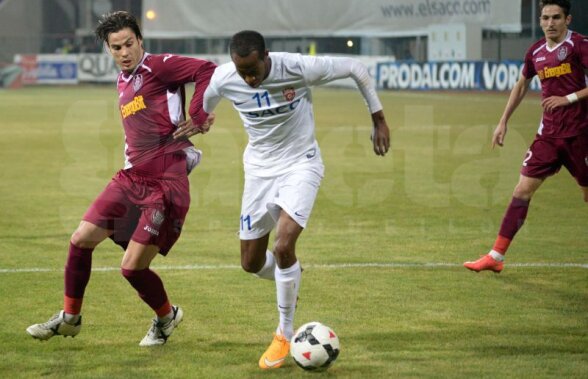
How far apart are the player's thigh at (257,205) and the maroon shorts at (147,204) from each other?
0.39 meters

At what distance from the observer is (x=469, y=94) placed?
32906mm

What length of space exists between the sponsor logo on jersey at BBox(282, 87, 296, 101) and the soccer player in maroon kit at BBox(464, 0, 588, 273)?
289 cm

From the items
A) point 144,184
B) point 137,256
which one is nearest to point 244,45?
point 144,184

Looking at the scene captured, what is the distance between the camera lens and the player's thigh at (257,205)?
6.30 metres

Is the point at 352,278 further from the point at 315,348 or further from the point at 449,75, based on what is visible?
the point at 449,75

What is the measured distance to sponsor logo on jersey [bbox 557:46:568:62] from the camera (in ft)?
27.8

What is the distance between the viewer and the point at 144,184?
6.33 metres

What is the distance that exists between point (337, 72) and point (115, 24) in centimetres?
141

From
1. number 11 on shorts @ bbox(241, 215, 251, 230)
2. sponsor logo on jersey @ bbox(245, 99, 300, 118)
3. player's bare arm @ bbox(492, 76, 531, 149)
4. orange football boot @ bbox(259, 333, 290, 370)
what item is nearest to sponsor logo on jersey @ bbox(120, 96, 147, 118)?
sponsor logo on jersey @ bbox(245, 99, 300, 118)

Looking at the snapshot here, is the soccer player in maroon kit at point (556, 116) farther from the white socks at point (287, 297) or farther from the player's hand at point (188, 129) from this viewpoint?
the player's hand at point (188, 129)

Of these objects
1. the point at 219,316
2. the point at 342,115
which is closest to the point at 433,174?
the point at 219,316

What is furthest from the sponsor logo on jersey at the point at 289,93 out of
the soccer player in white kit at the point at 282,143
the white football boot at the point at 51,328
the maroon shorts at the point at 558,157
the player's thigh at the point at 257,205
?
the maroon shorts at the point at 558,157

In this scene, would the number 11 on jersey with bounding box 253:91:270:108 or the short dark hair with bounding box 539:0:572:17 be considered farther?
the short dark hair with bounding box 539:0:572:17

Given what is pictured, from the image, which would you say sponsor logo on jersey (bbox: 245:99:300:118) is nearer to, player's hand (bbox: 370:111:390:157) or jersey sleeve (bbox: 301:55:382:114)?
jersey sleeve (bbox: 301:55:382:114)
